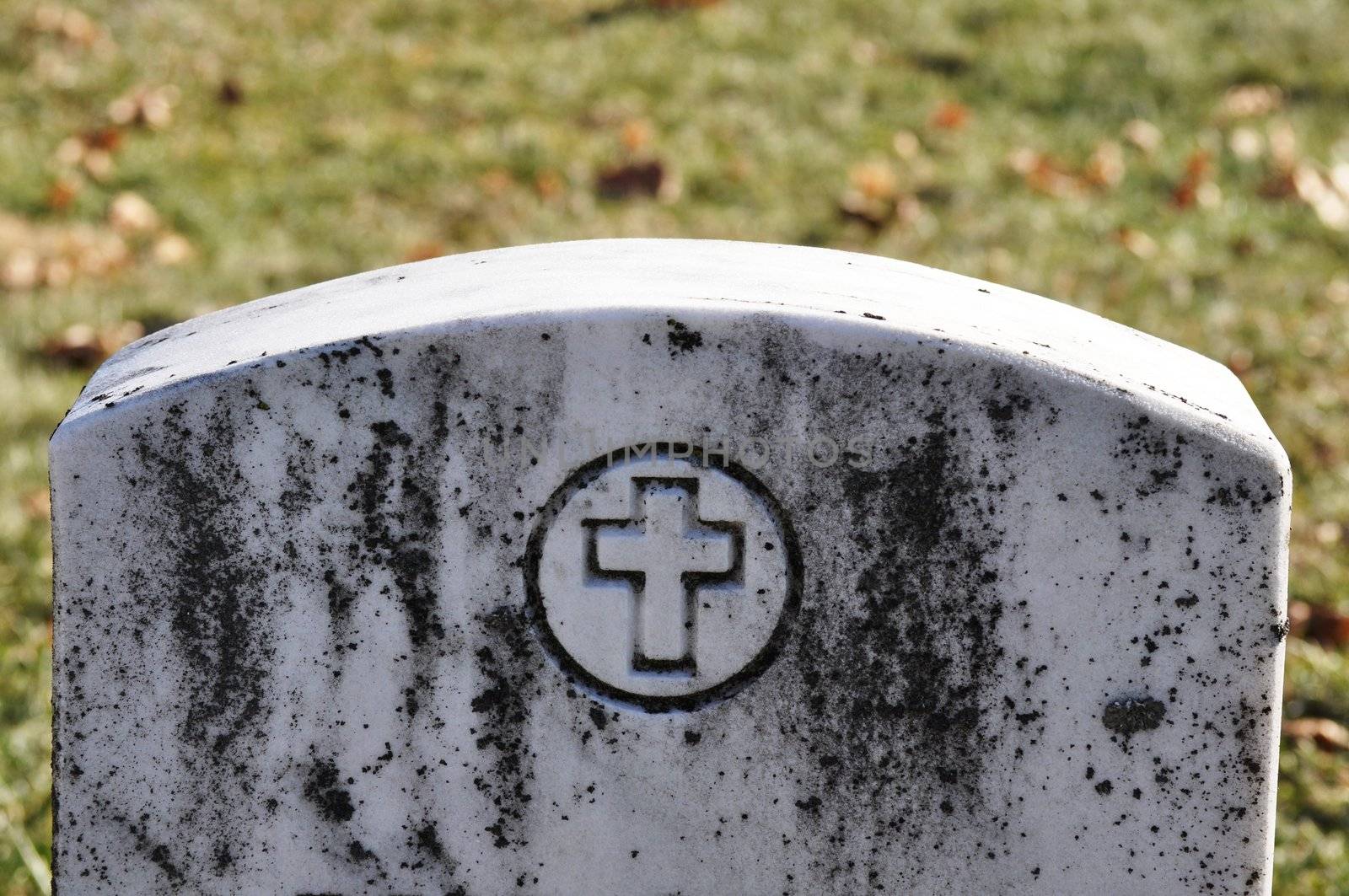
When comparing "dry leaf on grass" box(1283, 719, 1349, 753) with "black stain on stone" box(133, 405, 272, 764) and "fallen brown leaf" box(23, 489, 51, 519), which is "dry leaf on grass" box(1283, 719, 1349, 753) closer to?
"black stain on stone" box(133, 405, 272, 764)

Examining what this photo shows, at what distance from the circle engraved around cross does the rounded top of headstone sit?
0.18 m

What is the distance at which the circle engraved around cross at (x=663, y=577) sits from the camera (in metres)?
1.49

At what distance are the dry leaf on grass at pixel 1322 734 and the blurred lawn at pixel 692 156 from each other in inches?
15.8

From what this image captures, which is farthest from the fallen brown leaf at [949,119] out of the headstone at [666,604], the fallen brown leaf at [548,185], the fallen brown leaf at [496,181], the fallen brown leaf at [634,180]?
the headstone at [666,604]

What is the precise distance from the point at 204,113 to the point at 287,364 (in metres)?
3.69

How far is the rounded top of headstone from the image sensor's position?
4.77 ft

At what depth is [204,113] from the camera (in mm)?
4793

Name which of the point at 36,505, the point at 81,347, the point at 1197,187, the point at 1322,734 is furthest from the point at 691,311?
the point at 1197,187

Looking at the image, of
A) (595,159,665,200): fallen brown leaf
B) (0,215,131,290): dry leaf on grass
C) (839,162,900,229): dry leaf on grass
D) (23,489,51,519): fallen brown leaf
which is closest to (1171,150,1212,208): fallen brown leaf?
(839,162,900,229): dry leaf on grass

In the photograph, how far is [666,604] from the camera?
59.9 inches

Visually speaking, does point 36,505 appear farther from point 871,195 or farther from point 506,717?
point 871,195

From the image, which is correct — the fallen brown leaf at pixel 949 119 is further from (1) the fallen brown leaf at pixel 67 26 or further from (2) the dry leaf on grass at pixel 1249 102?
(1) the fallen brown leaf at pixel 67 26

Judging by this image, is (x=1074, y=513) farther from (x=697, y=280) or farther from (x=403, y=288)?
(x=403, y=288)

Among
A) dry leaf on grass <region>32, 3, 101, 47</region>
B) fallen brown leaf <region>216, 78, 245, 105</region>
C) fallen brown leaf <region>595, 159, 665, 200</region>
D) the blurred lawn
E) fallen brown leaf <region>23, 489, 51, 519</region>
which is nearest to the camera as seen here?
fallen brown leaf <region>23, 489, 51, 519</region>
